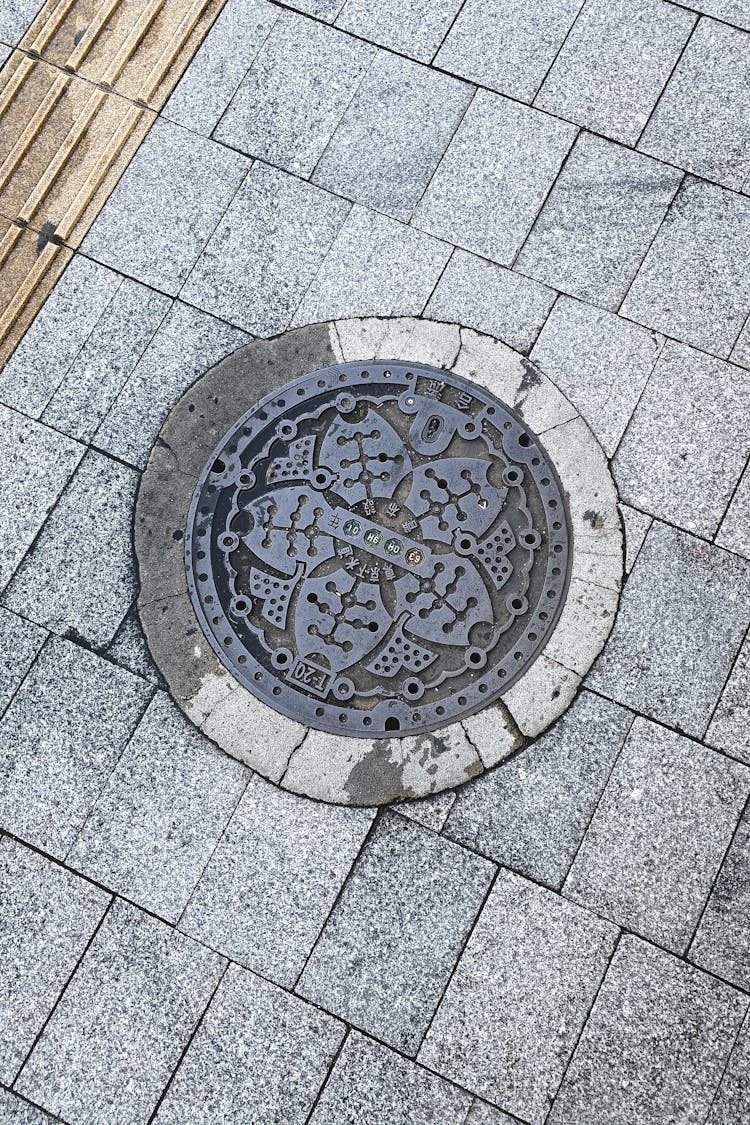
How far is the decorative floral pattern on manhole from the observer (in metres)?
4.75

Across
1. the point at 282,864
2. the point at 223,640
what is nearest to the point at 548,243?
the point at 223,640

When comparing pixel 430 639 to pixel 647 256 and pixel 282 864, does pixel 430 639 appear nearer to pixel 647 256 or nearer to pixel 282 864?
pixel 282 864

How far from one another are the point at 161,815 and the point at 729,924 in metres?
2.67

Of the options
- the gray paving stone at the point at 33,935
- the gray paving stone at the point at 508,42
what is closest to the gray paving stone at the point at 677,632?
the gray paving stone at the point at 33,935

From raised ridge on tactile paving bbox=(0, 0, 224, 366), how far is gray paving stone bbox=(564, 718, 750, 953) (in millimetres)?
4017

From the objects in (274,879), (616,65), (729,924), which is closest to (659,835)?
(729,924)

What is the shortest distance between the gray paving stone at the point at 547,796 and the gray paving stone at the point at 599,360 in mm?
1379

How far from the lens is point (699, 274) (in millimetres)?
5168

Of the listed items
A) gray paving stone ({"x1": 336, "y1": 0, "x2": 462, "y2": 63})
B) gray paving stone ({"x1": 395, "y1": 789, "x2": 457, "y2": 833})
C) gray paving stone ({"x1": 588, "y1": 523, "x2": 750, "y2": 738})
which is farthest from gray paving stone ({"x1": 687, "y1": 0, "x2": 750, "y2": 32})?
gray paving stone ({"x1": 395, "y1": 789, "x2": 457, "y2": 833})

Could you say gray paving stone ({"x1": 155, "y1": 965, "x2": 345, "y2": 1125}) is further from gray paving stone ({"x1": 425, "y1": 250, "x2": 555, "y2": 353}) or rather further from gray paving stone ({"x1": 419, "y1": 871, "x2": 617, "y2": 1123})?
gray paving stone ({"x1": 425, "y1": 250, "x2": 555, "y2": 353})

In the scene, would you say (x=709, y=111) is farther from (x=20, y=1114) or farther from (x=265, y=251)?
(x=20, y=1114)

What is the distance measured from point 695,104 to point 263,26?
99.7 inches

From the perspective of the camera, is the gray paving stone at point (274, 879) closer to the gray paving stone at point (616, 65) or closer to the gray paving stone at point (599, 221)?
the gray paving stone at point (599, 221)

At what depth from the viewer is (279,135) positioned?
18.3 ft
